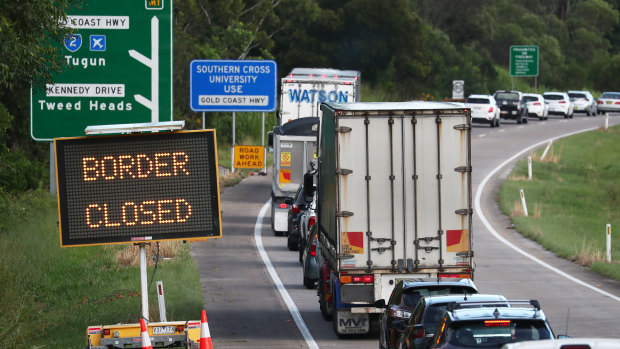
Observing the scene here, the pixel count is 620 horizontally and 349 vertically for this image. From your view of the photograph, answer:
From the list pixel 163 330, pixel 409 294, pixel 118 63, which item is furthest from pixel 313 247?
pixel 163 330

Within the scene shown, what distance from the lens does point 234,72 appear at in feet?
Result: 143

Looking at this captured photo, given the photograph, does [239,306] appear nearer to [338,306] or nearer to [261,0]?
[338,306]

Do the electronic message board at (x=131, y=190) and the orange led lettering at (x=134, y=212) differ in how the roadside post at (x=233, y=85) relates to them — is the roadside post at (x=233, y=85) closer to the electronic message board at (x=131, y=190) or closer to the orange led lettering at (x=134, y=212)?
the electronic message board at (x=131, y=190)

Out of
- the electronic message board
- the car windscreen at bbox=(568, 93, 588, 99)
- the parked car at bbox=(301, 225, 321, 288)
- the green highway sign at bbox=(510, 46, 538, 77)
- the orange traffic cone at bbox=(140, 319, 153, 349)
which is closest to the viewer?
the orange traffic cone at bbox=(140, 319, 153, 349)

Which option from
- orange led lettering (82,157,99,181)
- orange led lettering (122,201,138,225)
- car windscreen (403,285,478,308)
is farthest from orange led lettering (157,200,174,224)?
car windscreen (403,285,478,308)

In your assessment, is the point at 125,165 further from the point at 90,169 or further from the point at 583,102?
the point at 583,102

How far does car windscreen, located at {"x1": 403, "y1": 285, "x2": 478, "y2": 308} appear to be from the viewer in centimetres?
1477

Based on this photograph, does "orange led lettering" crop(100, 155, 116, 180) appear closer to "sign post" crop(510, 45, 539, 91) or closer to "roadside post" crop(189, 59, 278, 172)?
"roadside post" crop(189, 59, 278, 172)

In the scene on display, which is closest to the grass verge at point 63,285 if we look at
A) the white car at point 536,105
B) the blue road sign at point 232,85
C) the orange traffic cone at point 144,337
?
the orange traffic cone at point 144,337

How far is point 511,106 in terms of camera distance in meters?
71.5

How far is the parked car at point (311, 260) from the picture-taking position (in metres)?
21.4

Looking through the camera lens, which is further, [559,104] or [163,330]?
[559,104]

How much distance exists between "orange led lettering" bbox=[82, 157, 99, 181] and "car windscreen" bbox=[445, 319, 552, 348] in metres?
4.61

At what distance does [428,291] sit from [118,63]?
18.0 feet
